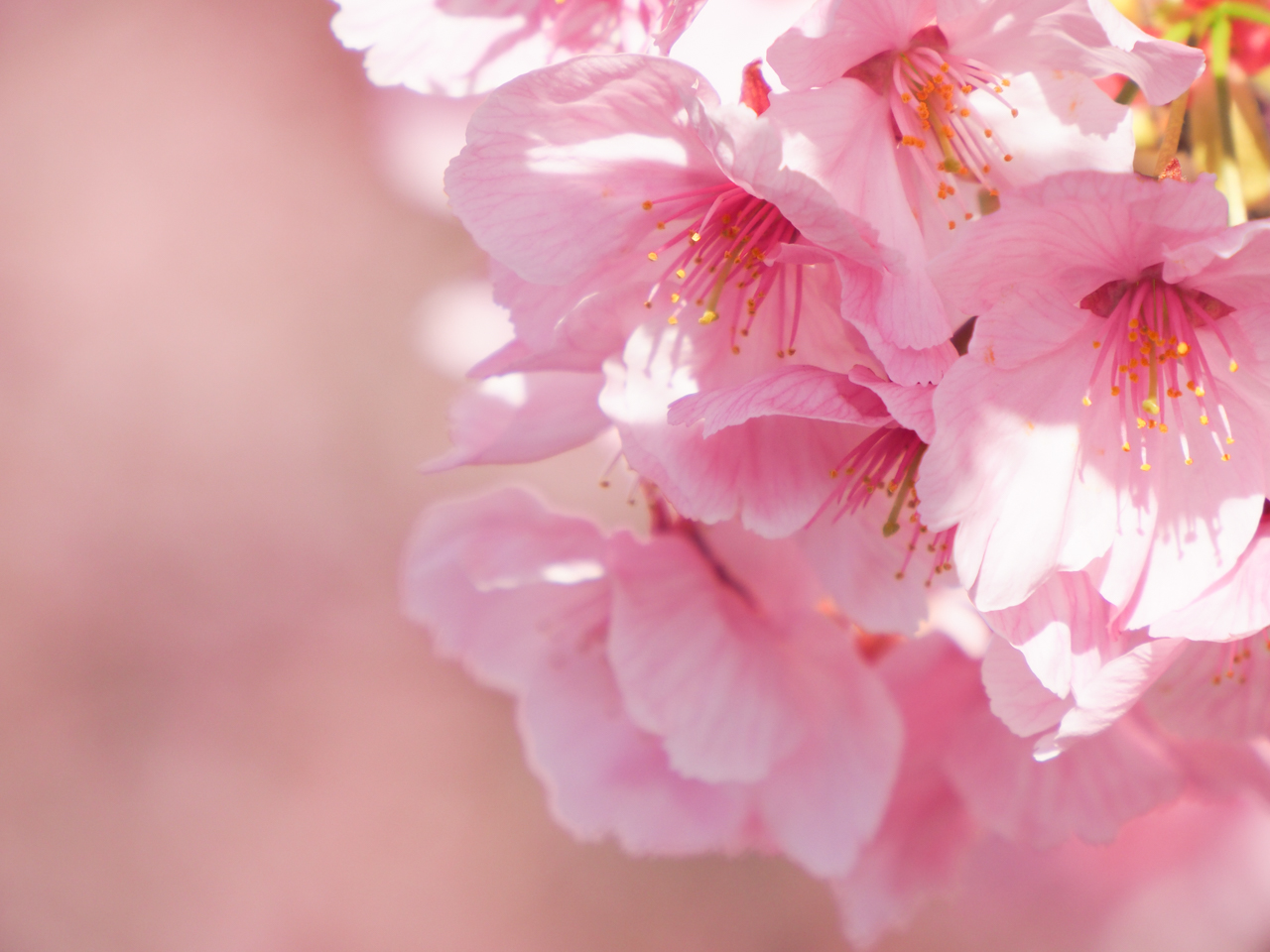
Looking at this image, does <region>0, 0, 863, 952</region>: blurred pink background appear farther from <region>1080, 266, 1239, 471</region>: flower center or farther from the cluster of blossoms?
<region>1080, 266, 1239, 471</region>: flower center

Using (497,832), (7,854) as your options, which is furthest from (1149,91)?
(7,854)

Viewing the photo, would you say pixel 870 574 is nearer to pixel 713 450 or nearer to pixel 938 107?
pixel 713 450

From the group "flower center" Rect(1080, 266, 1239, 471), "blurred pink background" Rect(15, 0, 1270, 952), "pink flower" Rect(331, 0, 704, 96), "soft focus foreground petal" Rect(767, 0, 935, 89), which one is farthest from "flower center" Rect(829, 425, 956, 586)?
"blurred pink background" Rect(15, 0, 1270, 952)

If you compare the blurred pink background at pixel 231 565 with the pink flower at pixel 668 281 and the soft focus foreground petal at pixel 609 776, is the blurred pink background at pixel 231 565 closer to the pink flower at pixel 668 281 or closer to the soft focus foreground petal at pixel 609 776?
the soft focus foreground petal at pixel 609 776

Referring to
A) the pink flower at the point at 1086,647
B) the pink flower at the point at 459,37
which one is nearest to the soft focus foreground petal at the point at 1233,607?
the pink flower at the point at 1086,647

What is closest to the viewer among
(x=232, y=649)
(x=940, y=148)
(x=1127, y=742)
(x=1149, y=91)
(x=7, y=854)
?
(x=1149, y=91)

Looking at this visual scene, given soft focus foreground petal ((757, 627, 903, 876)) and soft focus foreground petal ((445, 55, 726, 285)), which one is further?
soft focus foreground petal ((757, 627, 903, 876))

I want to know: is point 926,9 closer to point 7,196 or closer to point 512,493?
point 512,493
